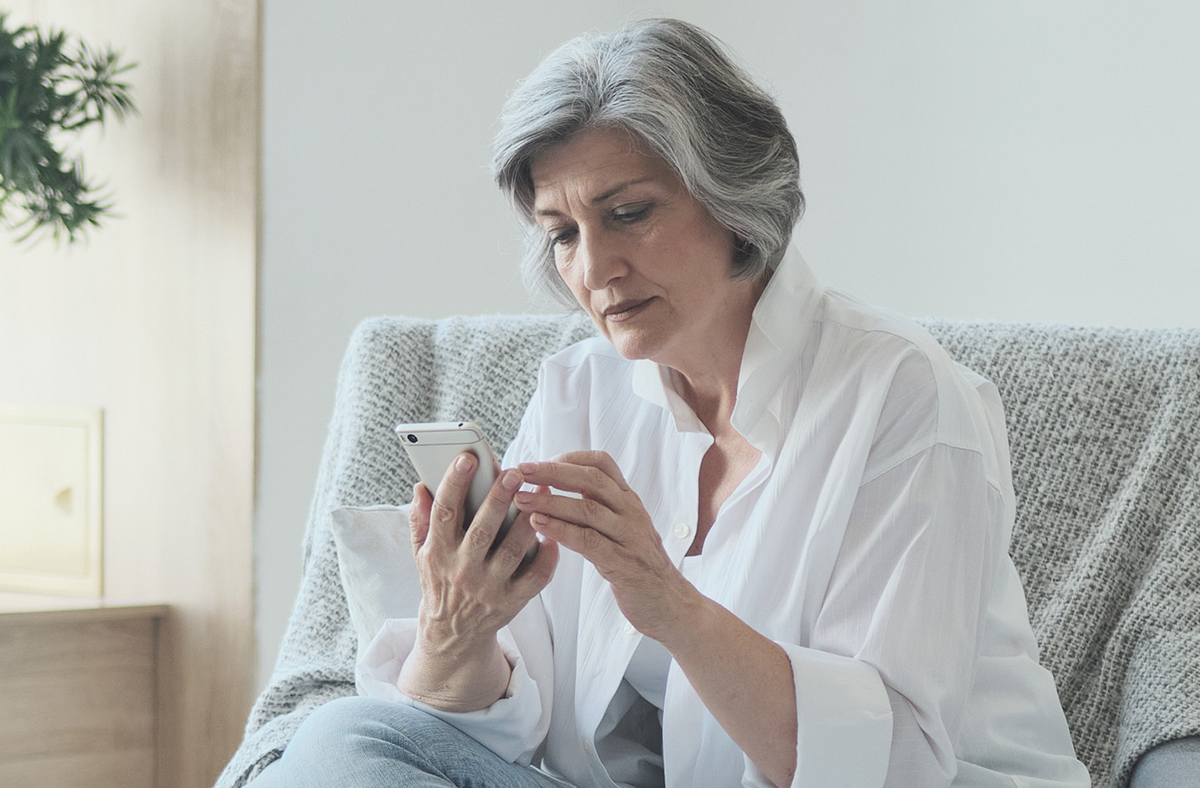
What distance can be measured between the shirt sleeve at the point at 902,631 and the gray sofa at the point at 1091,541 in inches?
13.5

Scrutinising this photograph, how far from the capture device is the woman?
0.87m

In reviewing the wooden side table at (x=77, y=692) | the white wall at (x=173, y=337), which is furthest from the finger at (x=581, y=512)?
the wooden side table at (x=77, y=692)

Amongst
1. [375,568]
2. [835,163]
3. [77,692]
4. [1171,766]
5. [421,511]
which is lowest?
[77,692]

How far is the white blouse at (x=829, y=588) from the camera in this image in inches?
34.5

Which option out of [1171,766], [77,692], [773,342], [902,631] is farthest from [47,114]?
[1171,766]

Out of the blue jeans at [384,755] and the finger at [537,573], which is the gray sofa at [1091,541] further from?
the finger at [537,573]

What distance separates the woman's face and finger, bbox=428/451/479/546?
23 centimetres

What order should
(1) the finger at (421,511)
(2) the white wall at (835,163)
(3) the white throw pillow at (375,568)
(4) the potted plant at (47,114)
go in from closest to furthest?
(1) the finger at (421,511) → (3) the white throw pillow at (375,568) → (2) the white wall at (835,163) → (4) the potted plant at (47,114)

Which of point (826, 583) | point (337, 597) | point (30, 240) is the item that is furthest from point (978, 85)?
point (30, 240)

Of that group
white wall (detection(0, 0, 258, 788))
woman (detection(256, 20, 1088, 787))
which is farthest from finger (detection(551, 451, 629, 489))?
white wall (detection(0, 0, 258, 788))

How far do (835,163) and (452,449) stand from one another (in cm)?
137

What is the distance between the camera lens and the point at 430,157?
7.41ft

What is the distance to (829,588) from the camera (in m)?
0.95

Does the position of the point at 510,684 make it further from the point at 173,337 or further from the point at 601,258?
the point at 173,337
